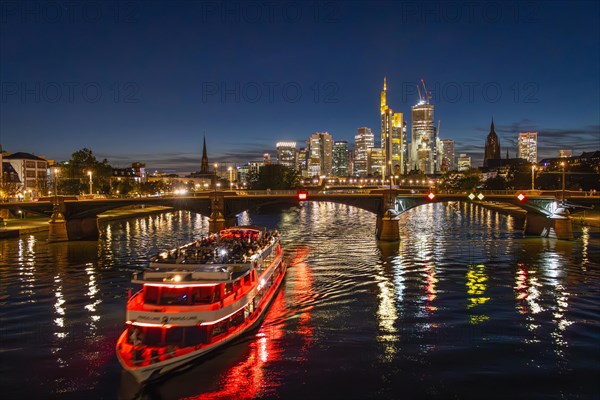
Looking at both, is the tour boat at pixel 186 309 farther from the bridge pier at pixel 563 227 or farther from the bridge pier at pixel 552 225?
the bridge pier at pixel 552 225

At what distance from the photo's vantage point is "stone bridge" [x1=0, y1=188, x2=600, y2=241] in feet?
278

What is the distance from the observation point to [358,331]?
114 feet

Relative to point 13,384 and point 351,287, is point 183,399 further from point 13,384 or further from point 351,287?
point 351,287

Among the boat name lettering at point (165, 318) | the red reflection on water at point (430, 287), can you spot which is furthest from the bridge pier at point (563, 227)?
the boat name lettering at point (165, 318)

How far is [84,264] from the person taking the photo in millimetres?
62906

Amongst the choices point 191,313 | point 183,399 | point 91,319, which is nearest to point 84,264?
point 91,319

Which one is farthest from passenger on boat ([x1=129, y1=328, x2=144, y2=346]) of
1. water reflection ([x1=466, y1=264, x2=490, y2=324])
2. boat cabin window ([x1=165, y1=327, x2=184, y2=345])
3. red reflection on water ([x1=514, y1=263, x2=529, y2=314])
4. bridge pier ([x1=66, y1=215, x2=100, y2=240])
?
bridge pier ([x1=66, y1=215, x2=100, y2=240])

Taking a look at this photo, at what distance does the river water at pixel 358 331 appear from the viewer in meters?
26.3

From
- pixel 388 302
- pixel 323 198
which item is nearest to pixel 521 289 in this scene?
pixel 388 302

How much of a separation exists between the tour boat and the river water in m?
1.19

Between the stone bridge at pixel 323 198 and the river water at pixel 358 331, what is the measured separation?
17.7 metres

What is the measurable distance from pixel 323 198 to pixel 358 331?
59031 mm

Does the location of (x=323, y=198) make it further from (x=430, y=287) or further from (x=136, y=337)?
(x=136, y=337)

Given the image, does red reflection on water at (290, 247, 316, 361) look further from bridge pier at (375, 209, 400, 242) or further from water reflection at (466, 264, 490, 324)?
bridge pier at (375, 209, 400, 242)
